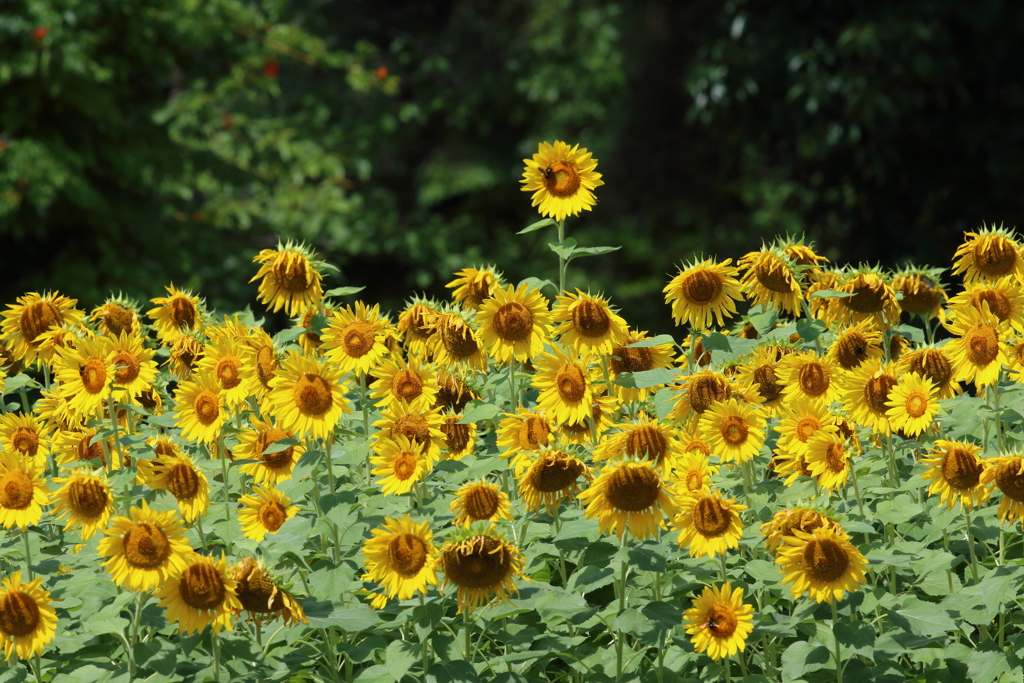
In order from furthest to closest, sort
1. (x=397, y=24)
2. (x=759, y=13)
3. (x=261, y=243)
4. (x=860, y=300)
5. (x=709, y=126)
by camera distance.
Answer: (x=397, y=24), (x=709, y=126), (x=261, y=243), (x=759, y=13), (x=860, y=300)

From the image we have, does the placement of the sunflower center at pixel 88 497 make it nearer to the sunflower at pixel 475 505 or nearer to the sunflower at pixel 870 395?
the sunflower at pixel 475 505

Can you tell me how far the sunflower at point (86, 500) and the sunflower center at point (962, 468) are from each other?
176 centimetres

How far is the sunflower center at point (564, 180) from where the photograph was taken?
276cm

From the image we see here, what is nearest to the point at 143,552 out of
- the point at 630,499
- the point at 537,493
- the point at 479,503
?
the point at 479,503

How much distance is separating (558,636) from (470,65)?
10818 mm

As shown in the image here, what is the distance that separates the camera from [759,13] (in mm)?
9023

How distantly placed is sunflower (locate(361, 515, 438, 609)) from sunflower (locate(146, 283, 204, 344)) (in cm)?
125

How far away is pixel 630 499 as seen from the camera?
2.17 metres

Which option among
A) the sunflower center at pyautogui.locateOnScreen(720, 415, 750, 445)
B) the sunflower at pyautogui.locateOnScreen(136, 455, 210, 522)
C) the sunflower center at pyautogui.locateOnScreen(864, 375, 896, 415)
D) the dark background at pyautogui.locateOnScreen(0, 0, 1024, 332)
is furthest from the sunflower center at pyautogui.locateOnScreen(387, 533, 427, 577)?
the dark background at pyautogui.locateOnScreen(0, 0, 1024, 332)

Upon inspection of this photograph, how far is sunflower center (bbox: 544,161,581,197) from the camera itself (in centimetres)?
276

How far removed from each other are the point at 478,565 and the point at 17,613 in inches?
35.1

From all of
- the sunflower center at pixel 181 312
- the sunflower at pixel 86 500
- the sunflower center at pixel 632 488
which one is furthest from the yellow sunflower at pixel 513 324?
the sunflower center at pixel 181 312

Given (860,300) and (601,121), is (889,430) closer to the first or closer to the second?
(860,300)

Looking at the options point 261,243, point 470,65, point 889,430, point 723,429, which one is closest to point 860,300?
point 889,430
